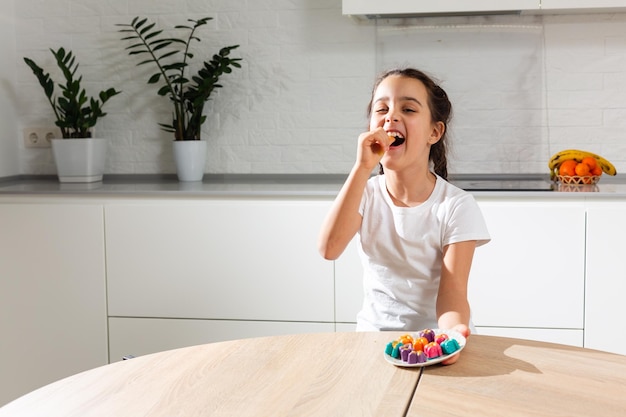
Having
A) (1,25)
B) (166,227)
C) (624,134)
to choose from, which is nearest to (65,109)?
(1,25)

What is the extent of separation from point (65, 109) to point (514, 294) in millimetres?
1730

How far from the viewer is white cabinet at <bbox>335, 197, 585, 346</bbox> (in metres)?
2.60

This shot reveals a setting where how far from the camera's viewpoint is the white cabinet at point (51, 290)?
2852mm

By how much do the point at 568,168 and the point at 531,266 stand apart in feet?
1.39

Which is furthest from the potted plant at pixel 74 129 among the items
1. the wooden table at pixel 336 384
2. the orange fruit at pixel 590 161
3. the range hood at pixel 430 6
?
the wooden table at pixel 336 384

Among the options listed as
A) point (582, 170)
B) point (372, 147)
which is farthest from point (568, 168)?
point (372, 147)

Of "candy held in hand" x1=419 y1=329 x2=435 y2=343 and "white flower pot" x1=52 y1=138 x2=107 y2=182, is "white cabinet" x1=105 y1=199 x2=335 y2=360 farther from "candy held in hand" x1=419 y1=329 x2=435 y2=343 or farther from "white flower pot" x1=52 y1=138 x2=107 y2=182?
"candy held in hand" x1=419 y1=329 x2=435 y2=343

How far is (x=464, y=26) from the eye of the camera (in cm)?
321

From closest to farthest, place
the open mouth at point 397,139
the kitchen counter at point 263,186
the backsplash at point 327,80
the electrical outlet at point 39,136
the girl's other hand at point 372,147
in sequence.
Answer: the girl's other hand at point 372,147, the open mouth at point 397,139, the kitchen counter at point 263,186, the backsplash at point 327,80, the electrical outlet at point 39,136

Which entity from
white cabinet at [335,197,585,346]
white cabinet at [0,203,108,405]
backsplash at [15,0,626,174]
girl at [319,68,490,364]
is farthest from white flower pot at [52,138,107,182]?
girl at [319,68,490,364]

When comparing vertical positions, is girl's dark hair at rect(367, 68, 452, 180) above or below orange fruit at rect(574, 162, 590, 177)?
above

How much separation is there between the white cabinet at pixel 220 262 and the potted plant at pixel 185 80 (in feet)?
1.61

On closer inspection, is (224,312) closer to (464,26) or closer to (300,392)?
(464,26)

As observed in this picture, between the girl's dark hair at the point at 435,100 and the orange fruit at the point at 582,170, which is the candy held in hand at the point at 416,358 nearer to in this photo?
the girl's dark hair at the point at 435,100
